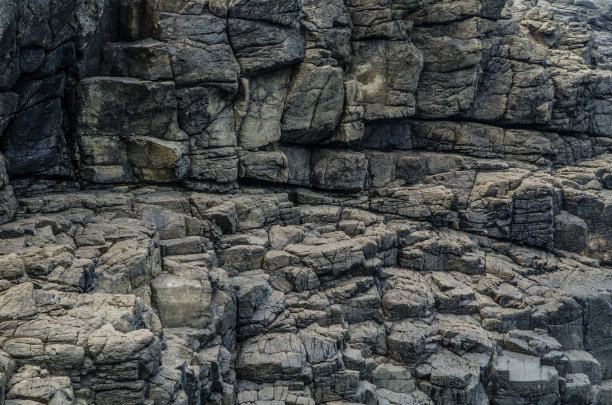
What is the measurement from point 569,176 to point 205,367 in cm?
3439

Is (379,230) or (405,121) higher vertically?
(405,121)

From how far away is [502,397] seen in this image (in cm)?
3925

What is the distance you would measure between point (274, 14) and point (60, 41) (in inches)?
528

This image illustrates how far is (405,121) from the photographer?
5078 cm

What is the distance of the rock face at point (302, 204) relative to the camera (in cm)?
2973

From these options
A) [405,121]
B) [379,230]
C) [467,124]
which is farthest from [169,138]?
[467,124]

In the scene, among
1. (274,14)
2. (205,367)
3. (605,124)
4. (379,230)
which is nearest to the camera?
(205,367)

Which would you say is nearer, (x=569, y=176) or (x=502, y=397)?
(x=502, y=397)

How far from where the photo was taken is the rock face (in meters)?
29.7

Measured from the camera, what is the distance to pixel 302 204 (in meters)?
46.7

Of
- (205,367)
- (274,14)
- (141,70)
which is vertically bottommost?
(205,367)

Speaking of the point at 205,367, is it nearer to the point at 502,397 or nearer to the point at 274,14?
the point at 502,397

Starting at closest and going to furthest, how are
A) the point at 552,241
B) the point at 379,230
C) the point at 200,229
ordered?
the point at 200,229 < the point at 379,230 < the point at 552,241

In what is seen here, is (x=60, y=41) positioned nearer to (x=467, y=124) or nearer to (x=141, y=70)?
(x=141, y=70)
